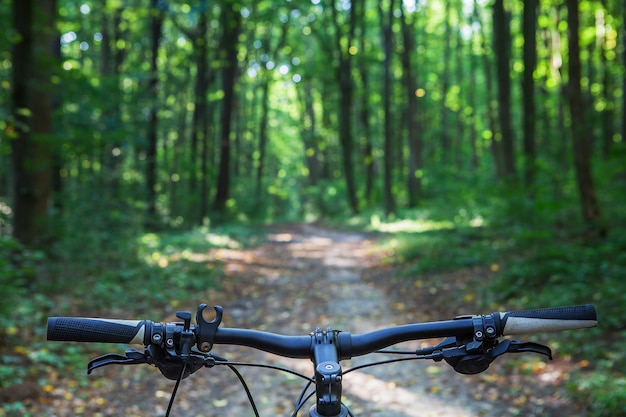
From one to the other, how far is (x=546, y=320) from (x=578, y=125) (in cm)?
966

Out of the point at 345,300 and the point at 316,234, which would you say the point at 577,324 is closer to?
the point at 345,300

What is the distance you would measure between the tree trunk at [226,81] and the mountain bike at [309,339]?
22.8 metres

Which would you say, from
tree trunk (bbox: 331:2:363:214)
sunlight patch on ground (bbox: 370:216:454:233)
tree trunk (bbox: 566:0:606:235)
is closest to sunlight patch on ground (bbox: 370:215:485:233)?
sunlight patch on ground (bbox: 370:216:454:233)

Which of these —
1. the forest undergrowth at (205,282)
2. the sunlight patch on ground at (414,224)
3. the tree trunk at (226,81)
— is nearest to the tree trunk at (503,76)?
the sunlight patch on ground at (414,224)

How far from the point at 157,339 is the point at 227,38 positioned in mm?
23747

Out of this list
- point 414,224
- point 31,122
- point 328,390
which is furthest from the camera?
point 414,224

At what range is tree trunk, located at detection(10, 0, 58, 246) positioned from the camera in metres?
8.53

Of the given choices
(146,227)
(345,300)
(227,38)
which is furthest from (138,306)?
(227,38)

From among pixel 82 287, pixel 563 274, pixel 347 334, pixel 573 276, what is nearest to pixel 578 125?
pixel 563 274

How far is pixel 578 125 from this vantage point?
10.4 meters

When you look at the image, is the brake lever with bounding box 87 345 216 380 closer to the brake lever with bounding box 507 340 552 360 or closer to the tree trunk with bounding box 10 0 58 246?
the brake lever with bounding box 507 340 552 360

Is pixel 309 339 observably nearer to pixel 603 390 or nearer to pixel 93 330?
pixel 93 330

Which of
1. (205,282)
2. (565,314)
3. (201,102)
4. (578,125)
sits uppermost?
(201,102)

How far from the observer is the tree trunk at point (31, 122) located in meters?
8.53
